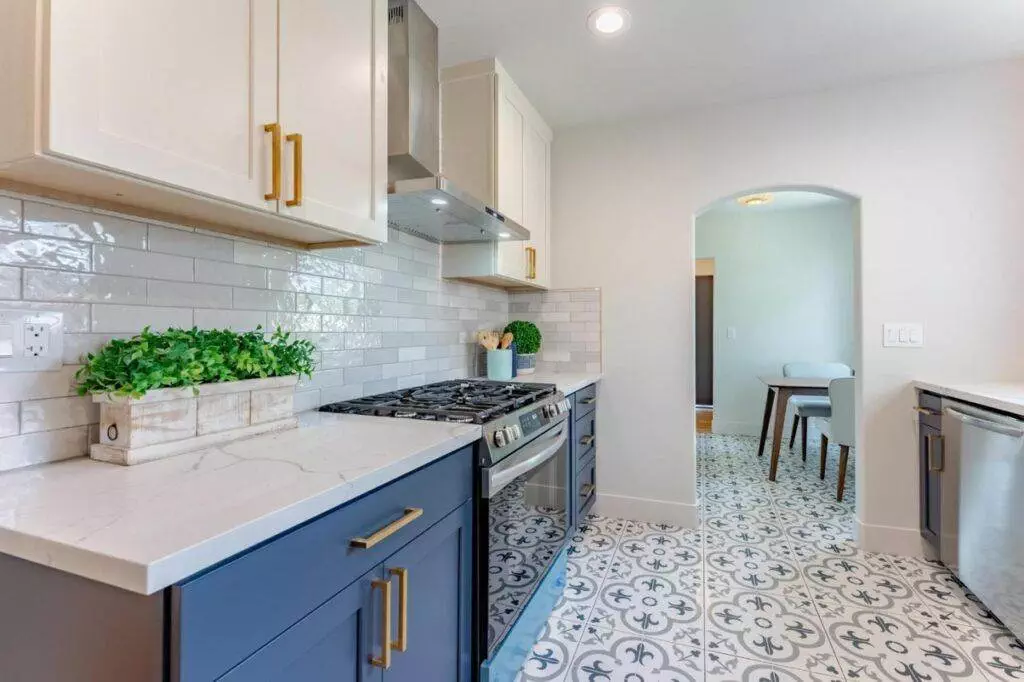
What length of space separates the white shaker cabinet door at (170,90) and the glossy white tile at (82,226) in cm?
29

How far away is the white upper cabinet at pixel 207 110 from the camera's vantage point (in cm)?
76

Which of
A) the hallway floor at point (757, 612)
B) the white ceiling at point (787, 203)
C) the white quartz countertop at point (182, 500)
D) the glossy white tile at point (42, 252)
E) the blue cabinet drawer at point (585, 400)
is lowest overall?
the hallway floor at point (757, 612)

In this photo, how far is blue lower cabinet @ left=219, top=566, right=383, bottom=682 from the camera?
0.71m

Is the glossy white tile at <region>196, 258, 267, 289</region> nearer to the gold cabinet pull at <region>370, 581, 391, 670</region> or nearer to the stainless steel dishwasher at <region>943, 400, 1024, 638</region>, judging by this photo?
the gold cabinet pull at <region>370, 581, 391, 670</region>

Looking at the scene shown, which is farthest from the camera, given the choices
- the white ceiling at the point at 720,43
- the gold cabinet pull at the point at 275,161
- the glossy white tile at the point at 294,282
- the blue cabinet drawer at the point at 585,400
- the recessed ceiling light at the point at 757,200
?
the recessed ceiling light at the point at 757,200

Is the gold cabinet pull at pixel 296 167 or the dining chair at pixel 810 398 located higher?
the gold cabinet pull at pixel 296 167

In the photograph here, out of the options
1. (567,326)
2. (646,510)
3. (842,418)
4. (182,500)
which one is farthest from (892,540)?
(182,500)

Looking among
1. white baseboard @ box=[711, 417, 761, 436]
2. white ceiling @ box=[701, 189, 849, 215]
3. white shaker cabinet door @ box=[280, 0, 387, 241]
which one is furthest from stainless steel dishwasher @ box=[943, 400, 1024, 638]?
white baseboard @ box=[711, 417, 761, 436]

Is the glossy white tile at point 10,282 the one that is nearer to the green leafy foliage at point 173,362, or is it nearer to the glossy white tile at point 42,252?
the glossy white tile at point 42,252

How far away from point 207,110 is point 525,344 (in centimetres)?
203

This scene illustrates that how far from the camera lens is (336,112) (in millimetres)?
1293

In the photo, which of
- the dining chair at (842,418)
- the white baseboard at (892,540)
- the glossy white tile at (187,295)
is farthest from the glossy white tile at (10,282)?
the dining chair at (842,418)

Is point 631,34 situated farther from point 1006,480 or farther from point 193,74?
point 1006,480

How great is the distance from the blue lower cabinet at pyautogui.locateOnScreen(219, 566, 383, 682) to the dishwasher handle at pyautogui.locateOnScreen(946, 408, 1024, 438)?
2.12 meters
